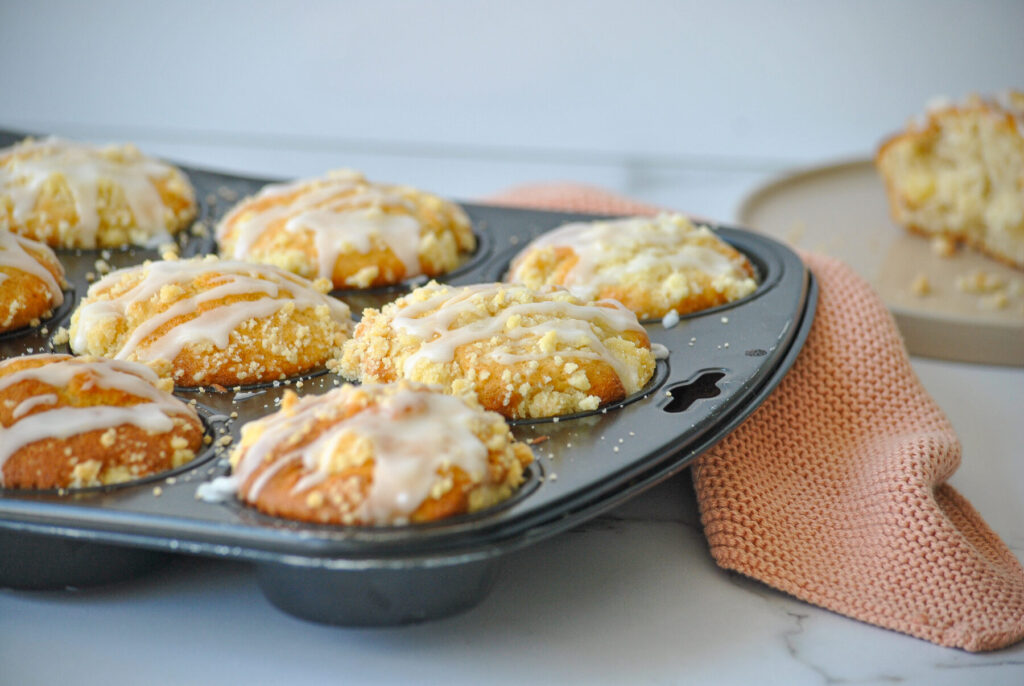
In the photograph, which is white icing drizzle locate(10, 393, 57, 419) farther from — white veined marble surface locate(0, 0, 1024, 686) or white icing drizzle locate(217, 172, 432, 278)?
white icing drizzle locate(217, 172, 432, 278)

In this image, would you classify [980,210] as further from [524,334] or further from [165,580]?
[165,580]

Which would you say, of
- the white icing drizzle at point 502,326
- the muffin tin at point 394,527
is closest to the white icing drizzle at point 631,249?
the muffin tin at point 394,527

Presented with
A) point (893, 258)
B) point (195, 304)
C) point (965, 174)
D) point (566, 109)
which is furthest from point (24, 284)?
point (566, 109)

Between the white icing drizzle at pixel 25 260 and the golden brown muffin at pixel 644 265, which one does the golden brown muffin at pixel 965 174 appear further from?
the white icing drizzle at pixel 25 260

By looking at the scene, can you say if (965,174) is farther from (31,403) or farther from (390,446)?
(31,403)

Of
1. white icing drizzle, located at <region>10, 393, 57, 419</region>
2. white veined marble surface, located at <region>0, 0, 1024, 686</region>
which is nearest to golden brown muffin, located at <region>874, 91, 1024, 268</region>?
white veined marble surface, located at <region>0, 0, 1024, 686</region>

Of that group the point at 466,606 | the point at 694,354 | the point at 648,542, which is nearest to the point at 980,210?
Result: the point at 694,354
